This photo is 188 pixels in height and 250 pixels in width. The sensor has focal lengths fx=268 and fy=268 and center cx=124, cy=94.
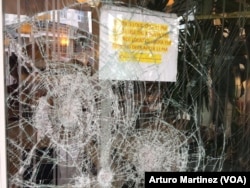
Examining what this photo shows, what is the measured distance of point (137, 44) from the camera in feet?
5.02

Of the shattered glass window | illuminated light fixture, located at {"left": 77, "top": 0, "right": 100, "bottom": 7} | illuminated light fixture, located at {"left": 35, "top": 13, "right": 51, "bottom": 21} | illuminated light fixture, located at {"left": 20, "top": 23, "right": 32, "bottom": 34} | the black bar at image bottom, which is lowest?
the black bar at image bottom

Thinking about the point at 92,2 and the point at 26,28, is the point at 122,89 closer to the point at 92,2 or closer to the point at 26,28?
the point at 92,2

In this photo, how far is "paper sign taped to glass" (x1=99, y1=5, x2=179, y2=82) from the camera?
4.91 feet

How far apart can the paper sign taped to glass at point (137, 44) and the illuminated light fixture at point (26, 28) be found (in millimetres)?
379

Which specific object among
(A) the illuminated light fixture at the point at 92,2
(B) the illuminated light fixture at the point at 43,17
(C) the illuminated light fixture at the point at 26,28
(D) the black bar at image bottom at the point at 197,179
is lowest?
(D) the black bar at image bottom at the point at 197,179

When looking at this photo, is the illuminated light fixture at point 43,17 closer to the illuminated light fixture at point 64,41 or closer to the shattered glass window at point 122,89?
the shattered glass window at point 122,89

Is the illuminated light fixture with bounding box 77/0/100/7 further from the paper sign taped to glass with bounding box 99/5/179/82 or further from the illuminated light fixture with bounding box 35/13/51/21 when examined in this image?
the illuminated light fixture with bounding box 35/13/51/21

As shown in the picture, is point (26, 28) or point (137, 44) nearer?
point (26, 28)

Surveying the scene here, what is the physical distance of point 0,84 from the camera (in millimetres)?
1359

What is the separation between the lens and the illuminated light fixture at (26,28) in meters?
1.39

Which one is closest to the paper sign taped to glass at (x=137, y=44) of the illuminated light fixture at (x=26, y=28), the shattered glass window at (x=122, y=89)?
the shattered glass window at (x=122, y=89)

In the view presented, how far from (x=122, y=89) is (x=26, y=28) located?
609 mm

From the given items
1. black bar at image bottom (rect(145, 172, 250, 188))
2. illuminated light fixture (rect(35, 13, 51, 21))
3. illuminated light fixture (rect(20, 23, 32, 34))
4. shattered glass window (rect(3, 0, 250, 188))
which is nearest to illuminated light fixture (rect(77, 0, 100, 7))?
shattered glass window (rect(3, 0, 250, 188))

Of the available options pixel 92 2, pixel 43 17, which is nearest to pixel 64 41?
pixel 43 17
